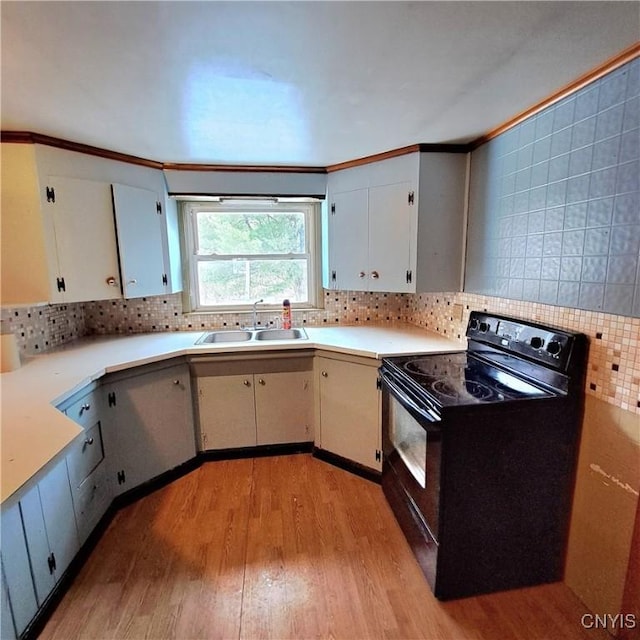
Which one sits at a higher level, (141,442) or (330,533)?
(141,442)

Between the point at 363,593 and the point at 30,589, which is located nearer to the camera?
the point at 30,589

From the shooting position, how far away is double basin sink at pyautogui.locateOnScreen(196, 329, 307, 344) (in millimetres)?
2688

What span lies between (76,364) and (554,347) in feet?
7.78

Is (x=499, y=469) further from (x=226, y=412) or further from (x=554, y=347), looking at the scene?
Result: (x=226, y=412)

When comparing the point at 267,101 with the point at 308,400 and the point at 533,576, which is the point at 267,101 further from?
the point at 533,576

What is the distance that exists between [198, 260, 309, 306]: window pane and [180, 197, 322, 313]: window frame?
4 cm

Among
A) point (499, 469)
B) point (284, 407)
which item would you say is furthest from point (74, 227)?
point (499, 469)

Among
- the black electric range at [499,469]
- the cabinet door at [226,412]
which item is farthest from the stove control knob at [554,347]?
the cabinet door at [226,412]

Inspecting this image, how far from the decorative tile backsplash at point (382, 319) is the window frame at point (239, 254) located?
0.26 feet

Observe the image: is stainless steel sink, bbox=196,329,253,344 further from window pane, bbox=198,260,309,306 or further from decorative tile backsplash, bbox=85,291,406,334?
window pane, bbox=198,260,309,306

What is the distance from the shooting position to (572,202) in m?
1.40

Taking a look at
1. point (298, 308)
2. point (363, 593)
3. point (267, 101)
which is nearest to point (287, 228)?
point (298, 308)

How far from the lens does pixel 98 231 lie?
6.89ft

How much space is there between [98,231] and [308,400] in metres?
1.72
